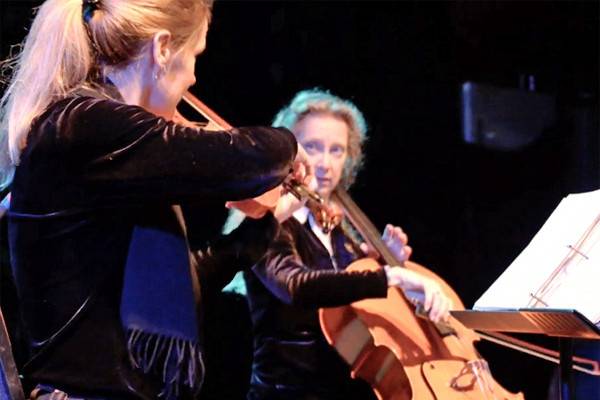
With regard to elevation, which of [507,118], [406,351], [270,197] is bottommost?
[406,351]

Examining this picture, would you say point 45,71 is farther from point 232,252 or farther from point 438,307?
point 438,307

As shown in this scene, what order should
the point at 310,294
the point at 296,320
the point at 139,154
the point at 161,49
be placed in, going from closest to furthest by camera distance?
the point at 139,154
the point at 161,49
the point at 310,294
the point at 296,320

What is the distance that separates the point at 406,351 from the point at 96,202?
1.08 meters

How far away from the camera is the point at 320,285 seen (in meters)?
2.04

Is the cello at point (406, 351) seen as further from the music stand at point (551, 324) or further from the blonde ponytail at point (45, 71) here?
the blonde ponytail at point (45, 71)

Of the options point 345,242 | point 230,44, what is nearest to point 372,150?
point 230,44

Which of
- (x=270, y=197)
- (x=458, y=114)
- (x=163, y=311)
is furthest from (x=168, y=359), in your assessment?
(x=458, y=114)

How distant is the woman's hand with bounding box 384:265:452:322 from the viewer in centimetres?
211

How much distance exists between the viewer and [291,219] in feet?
7.54

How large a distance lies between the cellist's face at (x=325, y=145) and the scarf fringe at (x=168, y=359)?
1.16 meters

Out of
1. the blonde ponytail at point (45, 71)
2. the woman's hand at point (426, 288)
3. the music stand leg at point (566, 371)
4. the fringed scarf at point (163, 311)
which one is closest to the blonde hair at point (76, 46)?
the blonde ponytail at point (45, 71)

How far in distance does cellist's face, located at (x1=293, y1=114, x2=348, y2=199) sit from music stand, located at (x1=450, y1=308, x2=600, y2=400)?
0.82 m

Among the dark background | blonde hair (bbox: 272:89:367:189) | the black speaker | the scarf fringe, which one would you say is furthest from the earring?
the black speaker

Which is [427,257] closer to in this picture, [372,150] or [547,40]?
[372,150]
